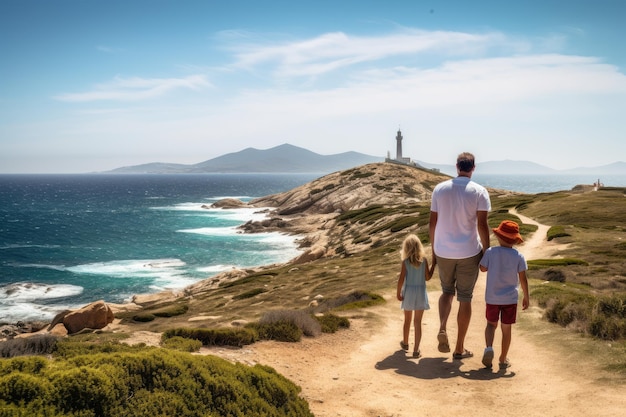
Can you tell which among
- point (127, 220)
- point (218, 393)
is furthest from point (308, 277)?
point (127, 220)

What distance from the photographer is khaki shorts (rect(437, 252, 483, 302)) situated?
10380mm

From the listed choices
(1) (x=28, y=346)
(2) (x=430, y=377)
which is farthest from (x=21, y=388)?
(2) (x=430, y=377)

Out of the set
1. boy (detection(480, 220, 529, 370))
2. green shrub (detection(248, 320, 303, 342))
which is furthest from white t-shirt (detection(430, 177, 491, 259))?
green shrub (detection(248, 320, 303, 342))

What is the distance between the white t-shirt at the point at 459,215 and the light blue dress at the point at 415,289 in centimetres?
170

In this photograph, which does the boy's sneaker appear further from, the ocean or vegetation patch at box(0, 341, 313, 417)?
the ocean

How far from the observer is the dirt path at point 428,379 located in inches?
345

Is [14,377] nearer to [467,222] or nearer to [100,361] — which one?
[100,361]

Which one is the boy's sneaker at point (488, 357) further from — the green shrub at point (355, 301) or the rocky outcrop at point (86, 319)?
the rocky outcrop at point (86, 319)

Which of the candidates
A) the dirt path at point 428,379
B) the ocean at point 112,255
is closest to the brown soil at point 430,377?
the dirt path at point 428,379

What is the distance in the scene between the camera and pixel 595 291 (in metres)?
19.5

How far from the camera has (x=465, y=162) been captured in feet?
34.0

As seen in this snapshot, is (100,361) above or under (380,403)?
above

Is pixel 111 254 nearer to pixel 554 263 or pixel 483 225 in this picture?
pixel 554 263

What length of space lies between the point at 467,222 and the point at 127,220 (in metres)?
118
